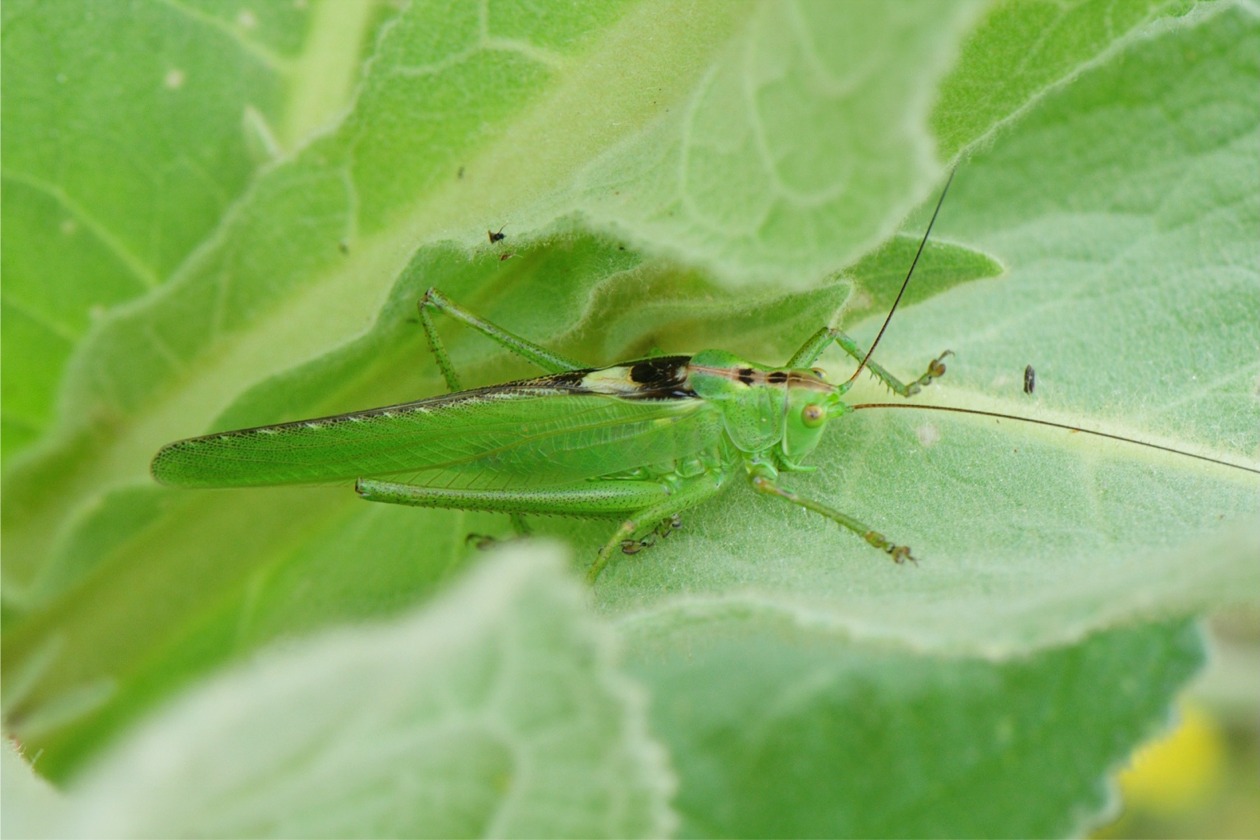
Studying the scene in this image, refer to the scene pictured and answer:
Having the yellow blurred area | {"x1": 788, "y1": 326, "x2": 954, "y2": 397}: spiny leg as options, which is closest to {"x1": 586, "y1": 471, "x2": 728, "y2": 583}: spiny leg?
{"x1": 788, "y1": 326, "x2": 954, "y2": 397}: spiny leg

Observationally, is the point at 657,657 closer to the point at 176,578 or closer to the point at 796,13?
the point at 796,13

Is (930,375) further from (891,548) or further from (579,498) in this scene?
(579,498)

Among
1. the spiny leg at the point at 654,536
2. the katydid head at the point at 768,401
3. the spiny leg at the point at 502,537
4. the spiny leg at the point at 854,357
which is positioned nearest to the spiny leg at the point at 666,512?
the spiny leg at the point at 654,536

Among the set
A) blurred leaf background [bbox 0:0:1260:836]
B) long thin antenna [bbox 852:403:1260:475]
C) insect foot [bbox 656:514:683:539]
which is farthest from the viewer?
insect foot [bbox 656:514:683:539]

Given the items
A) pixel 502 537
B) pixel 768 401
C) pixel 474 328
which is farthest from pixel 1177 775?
pixel 474 328

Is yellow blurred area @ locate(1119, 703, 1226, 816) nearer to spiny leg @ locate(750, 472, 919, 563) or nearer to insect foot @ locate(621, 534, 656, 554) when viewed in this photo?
spiny leg @ locate(750, 472, 919, 563)

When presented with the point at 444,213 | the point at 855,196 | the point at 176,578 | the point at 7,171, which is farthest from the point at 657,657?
the point at 7,171

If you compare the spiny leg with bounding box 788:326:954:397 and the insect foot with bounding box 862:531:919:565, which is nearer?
the insect foot with bounding box 862:531:919:565

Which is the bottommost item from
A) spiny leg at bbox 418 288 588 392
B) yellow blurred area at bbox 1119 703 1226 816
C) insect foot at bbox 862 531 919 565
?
yellow blurred area at bbox 1119 703 1226 816
